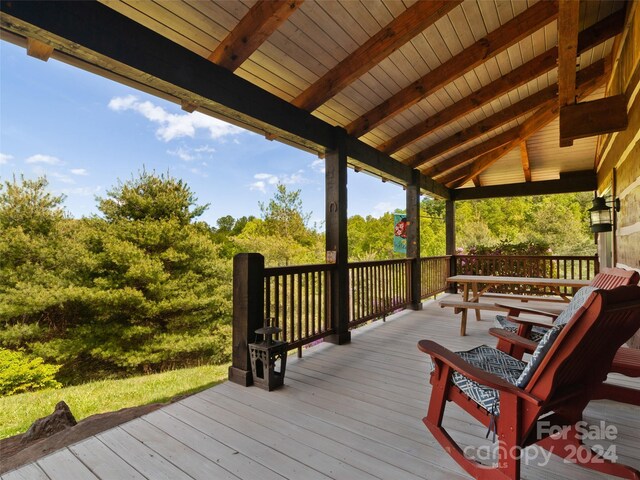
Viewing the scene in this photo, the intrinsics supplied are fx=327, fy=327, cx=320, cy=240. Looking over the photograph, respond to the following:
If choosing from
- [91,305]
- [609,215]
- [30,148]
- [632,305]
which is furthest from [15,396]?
[30,148]

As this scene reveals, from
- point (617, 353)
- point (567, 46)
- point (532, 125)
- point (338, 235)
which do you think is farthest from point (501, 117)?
point (617, 353)

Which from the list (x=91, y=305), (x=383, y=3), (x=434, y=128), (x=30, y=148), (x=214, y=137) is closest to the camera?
(x=383, y=3)

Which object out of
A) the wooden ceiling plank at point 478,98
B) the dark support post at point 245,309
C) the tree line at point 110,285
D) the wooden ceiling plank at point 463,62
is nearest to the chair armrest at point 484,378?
the dark support post at point 245,309

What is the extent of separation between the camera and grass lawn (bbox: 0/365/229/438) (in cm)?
637

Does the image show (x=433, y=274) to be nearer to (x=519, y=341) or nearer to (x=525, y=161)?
(x=525, y=161)

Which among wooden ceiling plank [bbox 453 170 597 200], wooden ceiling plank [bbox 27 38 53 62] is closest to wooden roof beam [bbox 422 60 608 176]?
wooden ceiling plank [bbox 453 170 597 200]

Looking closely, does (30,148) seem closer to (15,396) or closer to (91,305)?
(91,305)

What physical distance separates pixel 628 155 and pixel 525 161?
11.0ft

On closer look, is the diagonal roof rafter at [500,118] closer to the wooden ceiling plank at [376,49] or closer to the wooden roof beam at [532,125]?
the wooden roof beam at [532,125]

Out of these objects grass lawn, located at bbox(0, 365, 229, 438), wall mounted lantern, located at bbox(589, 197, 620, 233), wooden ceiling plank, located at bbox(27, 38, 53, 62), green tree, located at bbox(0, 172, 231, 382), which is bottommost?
grass lawn, located at bbox(0, 365, 229, 438)

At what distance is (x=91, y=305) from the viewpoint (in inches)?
410

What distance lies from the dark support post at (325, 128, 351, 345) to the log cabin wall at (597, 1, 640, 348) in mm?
2675

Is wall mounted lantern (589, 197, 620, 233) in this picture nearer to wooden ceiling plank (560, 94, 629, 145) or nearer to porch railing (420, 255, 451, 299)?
wooden ceiling plank (560, 94, 629, 145)

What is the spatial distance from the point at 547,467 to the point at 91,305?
1218 cm
